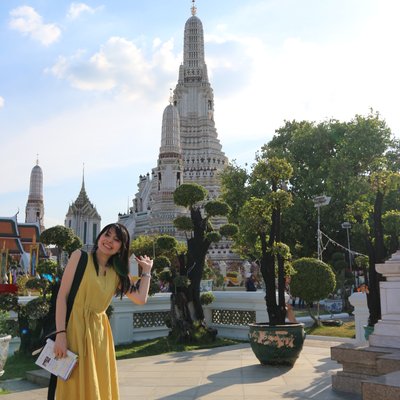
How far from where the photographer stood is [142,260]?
402cm

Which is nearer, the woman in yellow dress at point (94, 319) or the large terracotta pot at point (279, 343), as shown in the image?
the woman in yellow dress at point (94, 319)

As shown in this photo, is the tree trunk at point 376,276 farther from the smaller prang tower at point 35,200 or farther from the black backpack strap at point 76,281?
the smaller prang tower at point 35,200

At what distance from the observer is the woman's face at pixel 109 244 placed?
3600 mm

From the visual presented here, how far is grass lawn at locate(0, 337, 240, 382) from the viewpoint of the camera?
8438mm

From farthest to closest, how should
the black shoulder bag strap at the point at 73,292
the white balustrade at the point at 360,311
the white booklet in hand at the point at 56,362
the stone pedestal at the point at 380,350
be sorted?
the white balustrade at the point at 360,311 → the stone pedestal at the point at 380,350 → the black shoulder bag strap at the point at 73,292 → the white booklet in hand at the point at 56,362

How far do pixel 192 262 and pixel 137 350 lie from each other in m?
2.60

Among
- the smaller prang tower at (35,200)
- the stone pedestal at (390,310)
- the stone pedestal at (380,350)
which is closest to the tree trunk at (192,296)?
the stone pedestal at (380,350)

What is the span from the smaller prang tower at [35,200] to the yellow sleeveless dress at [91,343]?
67.2 meters

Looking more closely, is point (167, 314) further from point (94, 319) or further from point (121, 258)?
point (94, 319)

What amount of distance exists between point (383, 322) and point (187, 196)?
21.2ft

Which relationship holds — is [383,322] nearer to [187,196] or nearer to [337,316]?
[187,196]

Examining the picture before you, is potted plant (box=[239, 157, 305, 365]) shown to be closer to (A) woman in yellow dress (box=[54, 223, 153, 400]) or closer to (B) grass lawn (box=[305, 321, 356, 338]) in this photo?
(A) woman in yellow dress (box=[54, 223, 153, 400])

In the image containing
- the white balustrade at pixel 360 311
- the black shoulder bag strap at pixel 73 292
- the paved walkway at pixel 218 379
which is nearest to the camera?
the black shoulder bag strap at pixel 73 292

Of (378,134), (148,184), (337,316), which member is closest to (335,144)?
(378,134)
